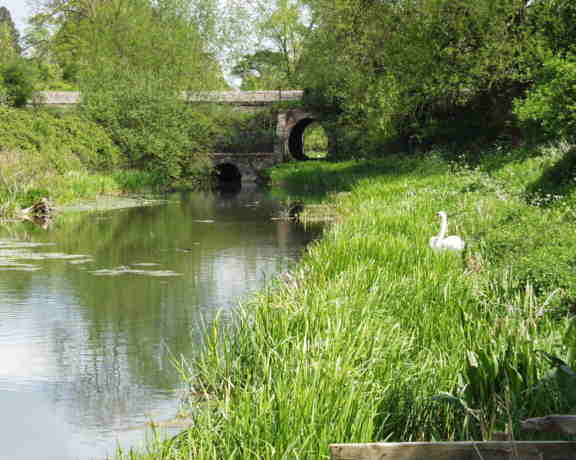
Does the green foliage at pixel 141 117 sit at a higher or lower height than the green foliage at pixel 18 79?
lower

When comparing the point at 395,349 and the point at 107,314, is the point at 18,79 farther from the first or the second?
the point at 395,349

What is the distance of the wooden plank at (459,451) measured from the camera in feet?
10.2

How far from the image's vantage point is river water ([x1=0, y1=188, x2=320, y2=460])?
20.3ft

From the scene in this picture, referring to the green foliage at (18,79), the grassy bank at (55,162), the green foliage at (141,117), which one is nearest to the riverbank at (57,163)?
the grassy bank at (55,162)

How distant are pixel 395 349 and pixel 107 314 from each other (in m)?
5.46

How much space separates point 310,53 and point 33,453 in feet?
119

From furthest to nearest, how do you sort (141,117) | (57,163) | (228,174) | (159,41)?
(228,174)
(159,41)
(141,117)
(57,163)

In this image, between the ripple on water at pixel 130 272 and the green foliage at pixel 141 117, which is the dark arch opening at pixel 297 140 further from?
the ripple on water at pixel 130 272

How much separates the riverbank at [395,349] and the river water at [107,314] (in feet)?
2.25

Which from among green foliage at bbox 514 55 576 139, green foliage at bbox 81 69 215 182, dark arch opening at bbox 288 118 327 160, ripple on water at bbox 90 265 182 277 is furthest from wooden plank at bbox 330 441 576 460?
dark arch opening at bbox 288 118 327 160

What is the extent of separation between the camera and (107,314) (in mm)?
9891

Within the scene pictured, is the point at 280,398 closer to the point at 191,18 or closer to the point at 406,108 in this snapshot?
the point at 406,108

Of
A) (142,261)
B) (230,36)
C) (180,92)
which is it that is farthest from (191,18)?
(142,261)

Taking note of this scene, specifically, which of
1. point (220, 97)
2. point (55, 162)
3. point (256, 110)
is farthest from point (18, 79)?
point (256, 110)
